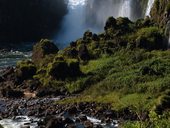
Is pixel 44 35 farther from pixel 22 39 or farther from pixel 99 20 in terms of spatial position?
pixel 99 20

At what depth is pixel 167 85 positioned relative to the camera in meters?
69.8

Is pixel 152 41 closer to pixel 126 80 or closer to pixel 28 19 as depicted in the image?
pixel 126 80

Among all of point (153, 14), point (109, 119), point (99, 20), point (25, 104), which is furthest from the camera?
point (99, 20)

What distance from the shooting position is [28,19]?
520ft

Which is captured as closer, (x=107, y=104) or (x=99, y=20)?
(x=107, y=104)

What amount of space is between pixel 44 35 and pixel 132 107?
89912 mm

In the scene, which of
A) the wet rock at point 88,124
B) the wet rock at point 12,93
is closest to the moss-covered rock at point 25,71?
the wet rock at point 12,93

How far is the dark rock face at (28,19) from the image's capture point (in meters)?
152

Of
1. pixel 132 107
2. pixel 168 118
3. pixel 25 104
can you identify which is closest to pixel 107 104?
pixel 132 107

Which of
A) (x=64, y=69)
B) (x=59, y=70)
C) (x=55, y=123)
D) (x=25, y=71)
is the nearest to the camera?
(x=55, y=123)

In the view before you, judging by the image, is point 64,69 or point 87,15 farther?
point 87,15

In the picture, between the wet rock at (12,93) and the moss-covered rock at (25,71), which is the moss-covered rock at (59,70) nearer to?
the moss-covered rock at (25,71)

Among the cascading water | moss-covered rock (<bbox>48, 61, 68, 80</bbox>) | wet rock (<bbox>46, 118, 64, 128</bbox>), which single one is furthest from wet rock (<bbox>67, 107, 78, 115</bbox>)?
the cascading water

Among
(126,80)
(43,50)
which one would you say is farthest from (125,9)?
(126,80)
